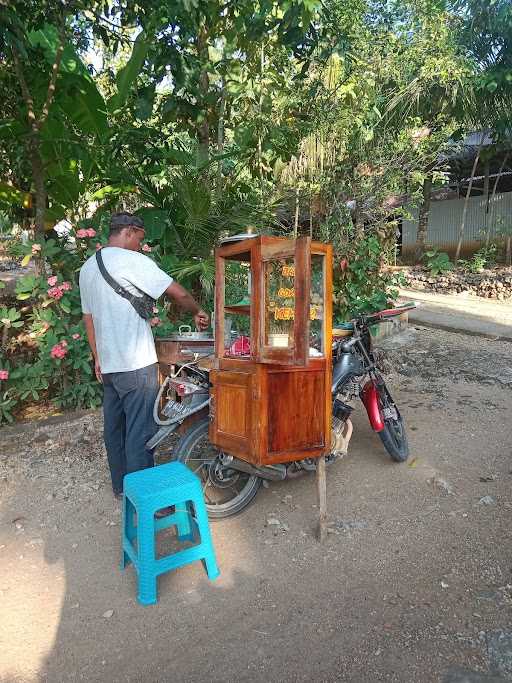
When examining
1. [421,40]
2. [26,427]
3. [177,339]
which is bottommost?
[26,427]

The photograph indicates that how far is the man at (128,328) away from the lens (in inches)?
115

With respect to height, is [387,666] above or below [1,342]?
below

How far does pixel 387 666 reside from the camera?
1.94 metres

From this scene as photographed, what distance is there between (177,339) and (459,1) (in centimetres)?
1060

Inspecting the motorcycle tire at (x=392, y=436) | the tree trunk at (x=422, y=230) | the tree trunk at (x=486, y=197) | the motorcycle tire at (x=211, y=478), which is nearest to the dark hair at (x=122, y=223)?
the motorcycle tire at (x=211, y=478)

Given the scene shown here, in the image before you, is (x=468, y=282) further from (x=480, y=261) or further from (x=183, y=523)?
(x=183, y=523)

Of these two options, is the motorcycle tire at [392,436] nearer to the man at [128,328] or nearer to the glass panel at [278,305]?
the glass panel at [278,305]

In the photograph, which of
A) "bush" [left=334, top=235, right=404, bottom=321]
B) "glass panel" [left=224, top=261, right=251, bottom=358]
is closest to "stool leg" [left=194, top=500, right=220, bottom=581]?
"glass panel" [left=224, top=261, right=251, bottom=358]

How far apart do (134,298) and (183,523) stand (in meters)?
1.31

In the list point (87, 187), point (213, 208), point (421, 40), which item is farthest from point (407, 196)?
point (87, 187)

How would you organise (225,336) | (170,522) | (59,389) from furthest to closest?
(59,389) → (225,336) → (170,522)

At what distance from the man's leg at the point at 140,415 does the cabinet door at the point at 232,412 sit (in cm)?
38

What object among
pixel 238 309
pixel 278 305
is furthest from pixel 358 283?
pixel 278 305

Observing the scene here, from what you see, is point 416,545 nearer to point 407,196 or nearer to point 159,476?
point 159,476
